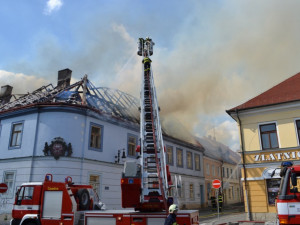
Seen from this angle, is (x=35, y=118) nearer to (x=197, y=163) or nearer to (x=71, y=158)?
(x=71, y=158)

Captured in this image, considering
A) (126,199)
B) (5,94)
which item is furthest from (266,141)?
(5,94)

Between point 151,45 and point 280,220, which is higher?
point 151,45

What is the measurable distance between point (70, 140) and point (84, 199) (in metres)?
6.60

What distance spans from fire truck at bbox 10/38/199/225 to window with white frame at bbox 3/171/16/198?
7023 mm

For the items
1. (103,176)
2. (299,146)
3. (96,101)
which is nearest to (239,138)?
(299,146)

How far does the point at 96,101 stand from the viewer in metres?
19.9

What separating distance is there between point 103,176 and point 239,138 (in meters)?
9.08

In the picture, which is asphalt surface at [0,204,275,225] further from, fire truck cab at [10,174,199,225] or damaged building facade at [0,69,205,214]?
fire truck cab at [10,174,199,225]

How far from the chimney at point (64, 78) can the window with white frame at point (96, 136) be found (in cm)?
635

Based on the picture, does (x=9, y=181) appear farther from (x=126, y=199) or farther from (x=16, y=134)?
(x=126, y=199)

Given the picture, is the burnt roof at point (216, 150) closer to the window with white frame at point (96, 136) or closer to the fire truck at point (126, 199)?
the window with white frame at point (96, 136)

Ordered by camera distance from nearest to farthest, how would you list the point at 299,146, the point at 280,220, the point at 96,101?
the point at 280,220 → the point at 299,146 → the point at 96,101

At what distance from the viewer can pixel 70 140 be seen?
16266 mm

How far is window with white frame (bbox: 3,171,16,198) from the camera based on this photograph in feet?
53.4
